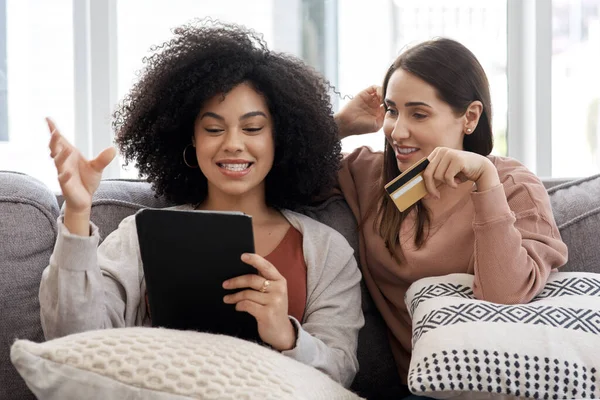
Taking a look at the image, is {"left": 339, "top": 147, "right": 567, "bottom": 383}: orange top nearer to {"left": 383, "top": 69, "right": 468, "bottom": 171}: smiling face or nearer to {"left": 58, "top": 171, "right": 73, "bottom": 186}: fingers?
{"left": 383, "top": 69, "right": 468, "bottom": 171}: smiling face

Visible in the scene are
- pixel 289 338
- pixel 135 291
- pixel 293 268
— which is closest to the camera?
pixel 289 338

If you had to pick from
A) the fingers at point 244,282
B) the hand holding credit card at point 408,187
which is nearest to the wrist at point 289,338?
the fingers at point 244,282

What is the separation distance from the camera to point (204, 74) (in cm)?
164

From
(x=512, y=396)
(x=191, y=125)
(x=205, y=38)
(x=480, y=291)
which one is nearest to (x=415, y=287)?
(x=480, y=291)

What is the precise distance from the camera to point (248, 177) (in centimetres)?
161

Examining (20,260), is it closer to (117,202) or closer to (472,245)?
(117,202)

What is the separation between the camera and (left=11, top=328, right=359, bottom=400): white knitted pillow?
108 centimetres

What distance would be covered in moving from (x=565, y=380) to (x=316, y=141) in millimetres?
751

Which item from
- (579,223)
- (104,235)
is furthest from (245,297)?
(579,223)

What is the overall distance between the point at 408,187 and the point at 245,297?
1.26ft

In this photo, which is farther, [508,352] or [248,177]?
[248,177]

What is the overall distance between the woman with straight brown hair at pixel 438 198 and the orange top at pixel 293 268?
0.60ft

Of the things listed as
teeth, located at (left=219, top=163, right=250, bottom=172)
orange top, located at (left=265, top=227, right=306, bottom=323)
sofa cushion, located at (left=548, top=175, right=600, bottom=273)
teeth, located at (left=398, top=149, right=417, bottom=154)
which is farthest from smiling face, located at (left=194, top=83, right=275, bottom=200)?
sofa cushion, located at (left=548, top=175, right=600, bottom=273)

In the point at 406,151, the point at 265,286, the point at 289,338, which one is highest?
the point at 406,151
